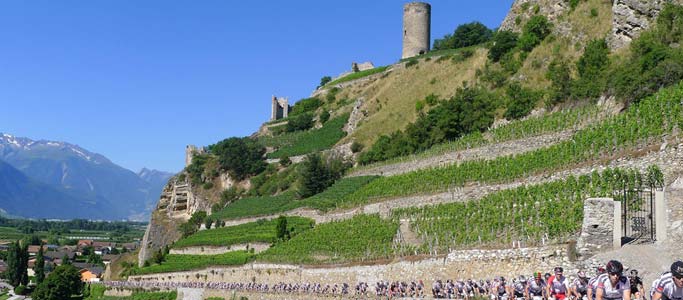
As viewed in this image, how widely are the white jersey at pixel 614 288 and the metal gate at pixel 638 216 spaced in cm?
1159

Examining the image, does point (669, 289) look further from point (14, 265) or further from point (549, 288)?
point (14, 265)

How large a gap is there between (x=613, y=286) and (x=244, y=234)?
1743 inches

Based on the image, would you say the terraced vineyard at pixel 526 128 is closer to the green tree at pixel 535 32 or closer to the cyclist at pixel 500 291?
the green tree at pixel 535 32

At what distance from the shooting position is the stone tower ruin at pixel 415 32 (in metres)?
86.8

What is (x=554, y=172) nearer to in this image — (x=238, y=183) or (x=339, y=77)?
(x=238, y=183)

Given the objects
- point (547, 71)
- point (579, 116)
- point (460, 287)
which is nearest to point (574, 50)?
point (547, 71)

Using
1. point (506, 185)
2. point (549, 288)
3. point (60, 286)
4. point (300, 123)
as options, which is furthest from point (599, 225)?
point (300, 123)

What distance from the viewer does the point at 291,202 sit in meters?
58.8

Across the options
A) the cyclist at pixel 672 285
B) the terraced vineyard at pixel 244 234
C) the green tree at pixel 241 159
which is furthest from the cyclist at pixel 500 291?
the green tree at pixel 241 159

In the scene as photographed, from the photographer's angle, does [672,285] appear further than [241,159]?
No

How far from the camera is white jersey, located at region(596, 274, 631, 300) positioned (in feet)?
40.7

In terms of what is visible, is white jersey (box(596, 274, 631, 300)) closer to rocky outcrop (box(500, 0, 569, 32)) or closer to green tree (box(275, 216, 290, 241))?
green tree (box(275, 216, 290, 241))

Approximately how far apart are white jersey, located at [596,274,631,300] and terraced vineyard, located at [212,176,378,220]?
37049 mm

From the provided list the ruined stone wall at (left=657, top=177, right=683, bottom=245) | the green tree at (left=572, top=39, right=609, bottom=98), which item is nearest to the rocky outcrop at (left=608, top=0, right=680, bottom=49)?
the green tree at (left=572, top=39, right=609, bottom=98)
